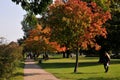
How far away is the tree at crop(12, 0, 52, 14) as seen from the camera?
14.7m

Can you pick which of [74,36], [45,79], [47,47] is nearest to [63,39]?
[74,36]

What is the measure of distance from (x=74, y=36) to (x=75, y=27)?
821 millimetres

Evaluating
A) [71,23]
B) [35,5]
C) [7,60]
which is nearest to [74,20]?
[71,23]

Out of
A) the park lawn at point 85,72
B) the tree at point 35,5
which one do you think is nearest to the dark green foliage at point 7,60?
the park lawn at point 85,72

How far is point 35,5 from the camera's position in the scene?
1484cm

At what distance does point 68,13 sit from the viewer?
33.4m

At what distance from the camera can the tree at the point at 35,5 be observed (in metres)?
14.7

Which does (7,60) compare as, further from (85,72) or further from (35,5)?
(85,72)

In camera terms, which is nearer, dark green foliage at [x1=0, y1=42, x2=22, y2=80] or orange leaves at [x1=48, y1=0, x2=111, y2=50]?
dark green foliage at [x1=0, y1=42, x2=22, y2=80]

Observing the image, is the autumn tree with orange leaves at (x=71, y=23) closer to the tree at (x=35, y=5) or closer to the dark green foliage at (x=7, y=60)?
the dark green foliage at (x=7, y=60)

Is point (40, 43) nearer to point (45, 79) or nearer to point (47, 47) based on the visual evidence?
point (47, 47)

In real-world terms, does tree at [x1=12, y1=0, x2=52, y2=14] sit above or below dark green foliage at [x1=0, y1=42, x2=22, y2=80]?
above

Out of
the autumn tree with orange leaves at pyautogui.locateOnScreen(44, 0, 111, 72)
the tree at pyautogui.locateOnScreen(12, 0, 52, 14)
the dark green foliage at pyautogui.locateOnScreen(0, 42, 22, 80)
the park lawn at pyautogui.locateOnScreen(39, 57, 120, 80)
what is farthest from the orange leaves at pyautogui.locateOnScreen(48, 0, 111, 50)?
the tree at pyautogui.locateOnScreen(12, 0, 52, 14)

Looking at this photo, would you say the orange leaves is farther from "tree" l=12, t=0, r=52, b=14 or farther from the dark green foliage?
"tree" l=12, t=0, r=52, b=14
